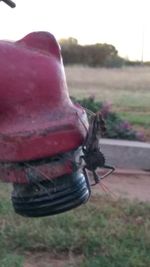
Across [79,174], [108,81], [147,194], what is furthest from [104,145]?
[108,81]

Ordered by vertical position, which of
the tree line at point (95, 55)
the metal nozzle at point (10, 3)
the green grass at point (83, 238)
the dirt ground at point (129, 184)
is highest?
the metal nozzle at point (10, 3)

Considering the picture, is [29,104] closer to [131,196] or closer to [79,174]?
[79,174]

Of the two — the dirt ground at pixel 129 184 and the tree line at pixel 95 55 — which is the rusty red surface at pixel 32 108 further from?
the tree line at pixel 95 55

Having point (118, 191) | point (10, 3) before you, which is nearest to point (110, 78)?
point (118, 191)

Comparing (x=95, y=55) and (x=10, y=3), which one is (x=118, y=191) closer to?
(x=10, y=3)

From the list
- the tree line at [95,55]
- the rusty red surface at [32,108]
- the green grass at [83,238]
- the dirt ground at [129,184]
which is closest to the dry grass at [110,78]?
the tree line at [95,55]

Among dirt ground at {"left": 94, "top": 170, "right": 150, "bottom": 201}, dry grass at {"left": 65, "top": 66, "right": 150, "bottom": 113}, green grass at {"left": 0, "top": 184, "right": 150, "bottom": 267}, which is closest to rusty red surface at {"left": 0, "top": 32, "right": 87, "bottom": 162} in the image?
green grass at {"left": 0, "top": 184, "right": 150, "bottom": 267}
